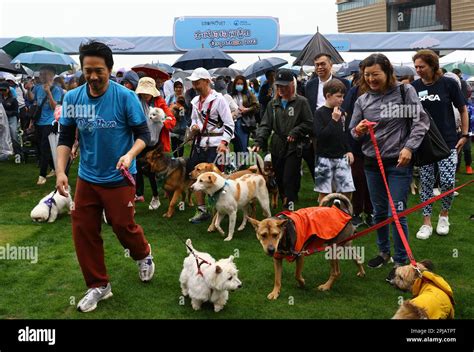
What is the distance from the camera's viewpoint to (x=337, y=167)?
20.2 ft

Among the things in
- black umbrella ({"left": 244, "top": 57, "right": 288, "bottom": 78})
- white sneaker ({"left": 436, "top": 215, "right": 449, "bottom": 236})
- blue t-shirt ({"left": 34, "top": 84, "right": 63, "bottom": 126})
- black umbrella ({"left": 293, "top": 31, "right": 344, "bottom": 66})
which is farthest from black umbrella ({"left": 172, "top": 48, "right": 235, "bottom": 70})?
white sneaker ({"left": 436, "top": 215, "right": 449, "bottom": 236})

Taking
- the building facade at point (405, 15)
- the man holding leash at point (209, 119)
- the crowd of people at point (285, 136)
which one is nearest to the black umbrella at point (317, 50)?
the crowd of people at point (285, 136)

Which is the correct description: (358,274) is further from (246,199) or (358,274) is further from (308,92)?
(308,92)

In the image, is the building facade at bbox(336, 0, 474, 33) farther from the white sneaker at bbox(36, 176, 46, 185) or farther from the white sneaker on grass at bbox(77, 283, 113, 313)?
the white sneaker on grass at bbox(77, 283, 113, 313)

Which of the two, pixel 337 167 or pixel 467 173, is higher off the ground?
pixel 337 167

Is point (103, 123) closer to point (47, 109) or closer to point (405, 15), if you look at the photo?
point (47, 109)

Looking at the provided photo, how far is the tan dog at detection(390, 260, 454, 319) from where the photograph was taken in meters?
3.26

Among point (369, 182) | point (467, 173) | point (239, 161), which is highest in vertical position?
point (369, 182)

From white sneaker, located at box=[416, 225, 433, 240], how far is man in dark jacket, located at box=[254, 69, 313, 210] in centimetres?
154

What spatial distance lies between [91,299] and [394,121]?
9.51ft

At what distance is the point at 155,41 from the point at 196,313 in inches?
665

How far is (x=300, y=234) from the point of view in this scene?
439cm

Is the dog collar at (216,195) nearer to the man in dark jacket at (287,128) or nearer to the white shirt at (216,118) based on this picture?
the man in dark jacket at (287,128)
